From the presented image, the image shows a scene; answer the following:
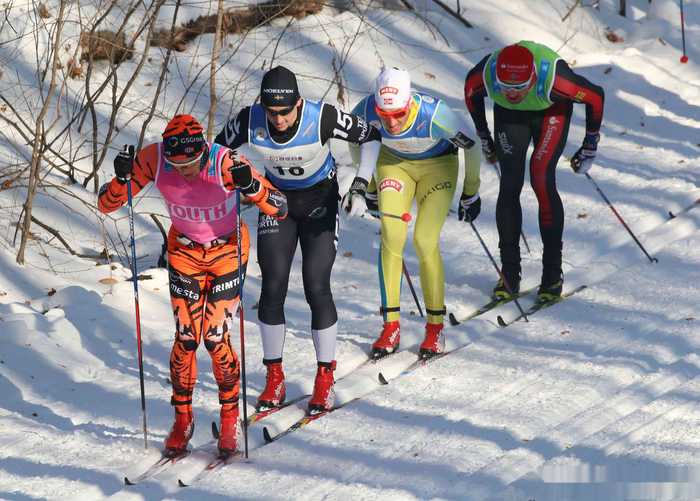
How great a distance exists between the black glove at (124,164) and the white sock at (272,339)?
4.10 ft

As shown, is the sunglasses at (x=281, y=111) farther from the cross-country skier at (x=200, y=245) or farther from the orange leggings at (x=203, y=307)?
the orange leggings at (x=203, y=307)

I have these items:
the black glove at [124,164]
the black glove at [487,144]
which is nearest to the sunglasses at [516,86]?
the black glove at [487,144]

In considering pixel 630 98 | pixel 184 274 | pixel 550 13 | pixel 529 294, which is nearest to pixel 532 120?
pixel 529 294

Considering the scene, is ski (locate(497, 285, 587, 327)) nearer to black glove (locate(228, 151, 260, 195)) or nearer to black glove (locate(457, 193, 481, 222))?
black glove (locate(457, 193, 481, 222))

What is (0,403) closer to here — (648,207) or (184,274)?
(184,274)

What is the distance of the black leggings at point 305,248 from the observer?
6828 mm

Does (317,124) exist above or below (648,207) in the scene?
above

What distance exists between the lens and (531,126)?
8164mm

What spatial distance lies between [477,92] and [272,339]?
2329mm

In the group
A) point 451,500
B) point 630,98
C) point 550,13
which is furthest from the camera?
point 550,13

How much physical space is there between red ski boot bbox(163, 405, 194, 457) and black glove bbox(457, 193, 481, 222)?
2313mm

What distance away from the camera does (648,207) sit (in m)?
9.92

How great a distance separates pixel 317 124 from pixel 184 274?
1107 millimetres

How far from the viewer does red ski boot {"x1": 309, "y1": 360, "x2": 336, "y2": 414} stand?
693cm
